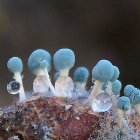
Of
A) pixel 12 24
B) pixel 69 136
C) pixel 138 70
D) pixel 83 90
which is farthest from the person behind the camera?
pixel 12 24

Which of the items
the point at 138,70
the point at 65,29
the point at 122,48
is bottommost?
the point at 138,70

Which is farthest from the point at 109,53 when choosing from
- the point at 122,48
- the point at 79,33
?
the point at 79,33

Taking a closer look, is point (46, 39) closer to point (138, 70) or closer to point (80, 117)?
point (138, 70)

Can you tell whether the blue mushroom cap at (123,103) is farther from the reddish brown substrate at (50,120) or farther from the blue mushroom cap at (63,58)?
the blue mushroom cap at (63,58)

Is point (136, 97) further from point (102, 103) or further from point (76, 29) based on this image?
point (76, 29)

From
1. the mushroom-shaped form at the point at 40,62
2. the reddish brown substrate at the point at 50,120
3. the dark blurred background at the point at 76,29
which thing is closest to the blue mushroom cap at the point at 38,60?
the mushroom-shaped form at the point at 40,62

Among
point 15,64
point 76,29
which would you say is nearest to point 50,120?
point 15,64

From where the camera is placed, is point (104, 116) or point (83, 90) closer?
point (104, 116)
